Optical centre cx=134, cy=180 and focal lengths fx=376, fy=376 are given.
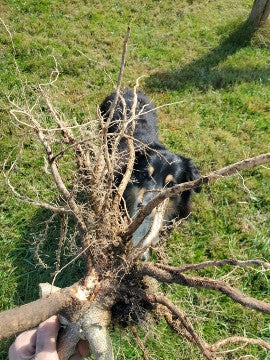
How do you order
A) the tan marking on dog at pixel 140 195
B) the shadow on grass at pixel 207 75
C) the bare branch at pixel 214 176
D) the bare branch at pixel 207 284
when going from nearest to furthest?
the bare branch at pixel 214 176
the bare branch at pixel 207 284
the tan marking on dog at pixel 140 195
the shadow on grass at pixel 207 75

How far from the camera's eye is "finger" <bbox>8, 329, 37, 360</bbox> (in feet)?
7.89

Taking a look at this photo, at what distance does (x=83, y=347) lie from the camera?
2.50 metres

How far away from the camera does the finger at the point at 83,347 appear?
2490mm

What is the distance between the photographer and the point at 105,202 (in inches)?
98.5

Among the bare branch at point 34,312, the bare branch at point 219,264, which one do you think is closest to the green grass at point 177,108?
the bare branch at point 34,312

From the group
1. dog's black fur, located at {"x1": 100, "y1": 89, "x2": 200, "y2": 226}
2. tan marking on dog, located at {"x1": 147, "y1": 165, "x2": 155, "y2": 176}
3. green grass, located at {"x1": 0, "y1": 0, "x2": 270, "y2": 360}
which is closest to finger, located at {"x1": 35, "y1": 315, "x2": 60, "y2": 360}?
green grass, located at {"x1": 0, "y1": 0, "x2": 270, "y2": 360}

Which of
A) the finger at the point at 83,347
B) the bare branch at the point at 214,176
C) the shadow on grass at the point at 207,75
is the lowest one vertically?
the finger at the point at 83,347

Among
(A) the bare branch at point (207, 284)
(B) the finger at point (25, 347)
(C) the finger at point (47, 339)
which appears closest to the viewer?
(A) the bare branch at point (207, 284)

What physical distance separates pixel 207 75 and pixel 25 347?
4.54 m

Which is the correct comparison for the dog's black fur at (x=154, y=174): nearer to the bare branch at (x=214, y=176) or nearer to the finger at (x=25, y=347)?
the bare branch at (x=214, y=176)

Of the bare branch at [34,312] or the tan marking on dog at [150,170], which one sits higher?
the tan marking on dog at [150,170]

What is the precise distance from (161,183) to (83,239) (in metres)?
1.21

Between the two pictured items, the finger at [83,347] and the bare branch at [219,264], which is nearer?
the bare branch at [219,264]

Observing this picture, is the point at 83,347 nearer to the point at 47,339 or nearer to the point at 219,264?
the point at 47,339
